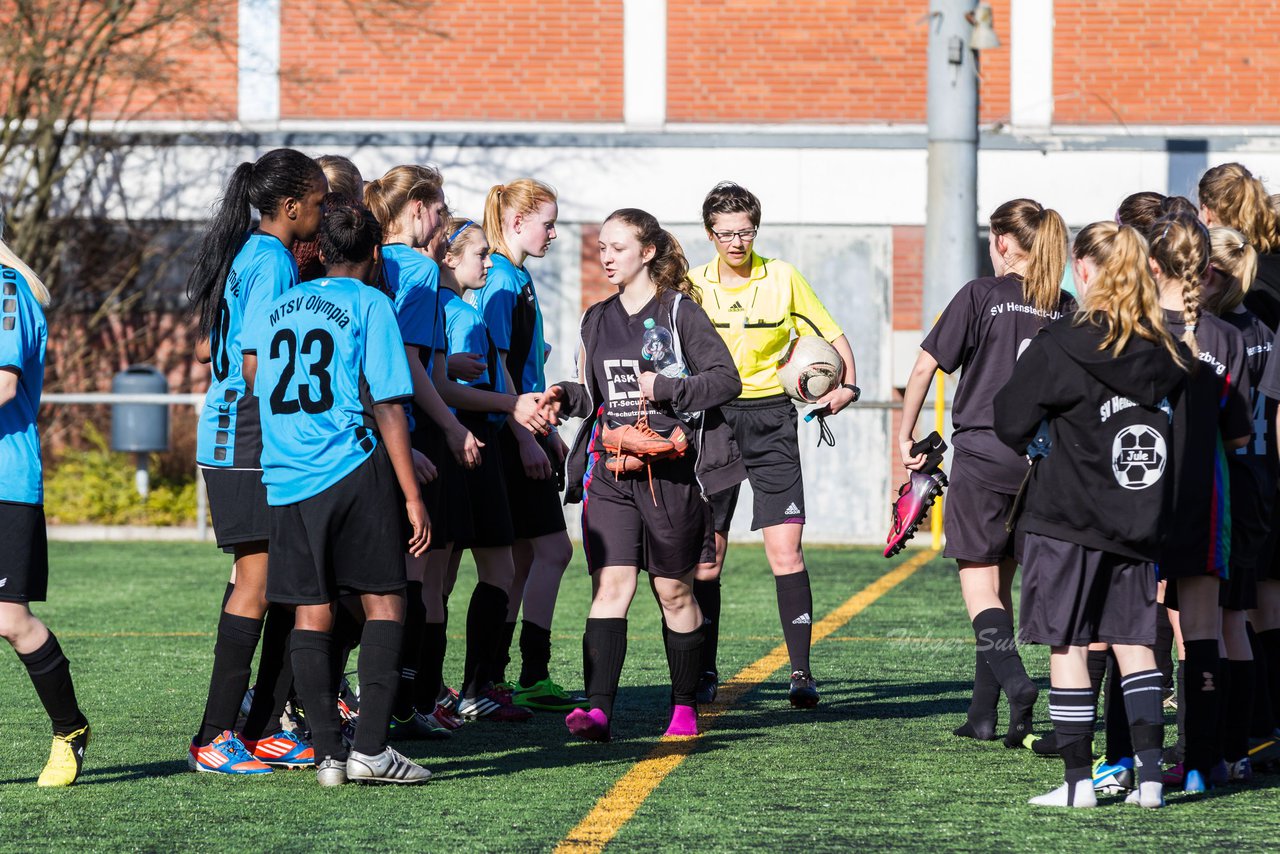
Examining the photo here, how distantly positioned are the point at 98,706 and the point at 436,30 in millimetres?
11424

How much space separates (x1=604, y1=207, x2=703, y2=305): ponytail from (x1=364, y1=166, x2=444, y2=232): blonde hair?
66 cm

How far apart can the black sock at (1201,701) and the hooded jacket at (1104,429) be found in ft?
1.79

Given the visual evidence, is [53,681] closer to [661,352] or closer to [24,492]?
[24,492]

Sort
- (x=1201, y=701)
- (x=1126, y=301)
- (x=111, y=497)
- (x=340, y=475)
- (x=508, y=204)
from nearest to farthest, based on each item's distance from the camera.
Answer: (x=1126, y=301) → (x=340, y=475) → (x=1201, y=701) → (x=508, y=204) → (x=111, y=497)

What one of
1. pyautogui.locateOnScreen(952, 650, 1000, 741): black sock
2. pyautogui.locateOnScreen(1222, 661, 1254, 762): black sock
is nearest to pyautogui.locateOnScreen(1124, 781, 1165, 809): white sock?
pyautogui.locateOnScreen(1222, 661, 1254, 762): black sock

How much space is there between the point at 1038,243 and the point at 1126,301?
1113 mm

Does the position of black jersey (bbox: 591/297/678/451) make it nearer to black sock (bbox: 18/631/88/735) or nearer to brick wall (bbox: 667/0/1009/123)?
black sock (bbox: 18/631/88/735)

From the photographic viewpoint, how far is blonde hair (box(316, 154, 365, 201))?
20.0 feet

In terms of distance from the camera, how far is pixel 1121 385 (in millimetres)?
5027

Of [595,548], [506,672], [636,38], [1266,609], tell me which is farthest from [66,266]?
[1266,609]

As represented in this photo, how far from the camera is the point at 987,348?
635 centimetres

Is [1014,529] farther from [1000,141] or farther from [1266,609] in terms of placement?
[1000,141]

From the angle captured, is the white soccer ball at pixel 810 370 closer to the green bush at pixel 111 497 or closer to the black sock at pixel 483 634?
the black sock at pixel 483 634

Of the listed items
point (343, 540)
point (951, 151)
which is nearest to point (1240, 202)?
point (343, 540)
